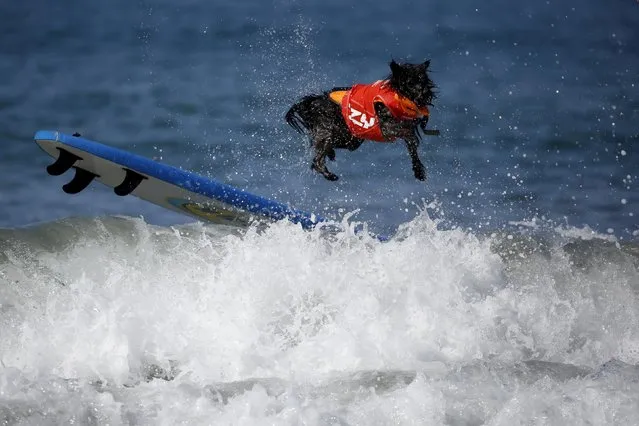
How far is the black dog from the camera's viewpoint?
6.37 m

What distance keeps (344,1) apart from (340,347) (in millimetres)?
9630

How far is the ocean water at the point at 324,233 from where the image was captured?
16.4 feet

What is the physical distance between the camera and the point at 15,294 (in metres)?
6.29

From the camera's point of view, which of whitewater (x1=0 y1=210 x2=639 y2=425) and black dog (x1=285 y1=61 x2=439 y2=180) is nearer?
whitewater (x1=0 y1=210 x2=639 y2=425)

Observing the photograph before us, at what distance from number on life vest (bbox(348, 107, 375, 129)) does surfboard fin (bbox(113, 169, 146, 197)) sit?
55.3 inches

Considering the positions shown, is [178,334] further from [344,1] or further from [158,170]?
[344,1]

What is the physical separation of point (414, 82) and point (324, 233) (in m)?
1.10

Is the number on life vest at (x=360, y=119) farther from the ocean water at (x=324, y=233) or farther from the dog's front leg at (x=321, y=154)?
the ocean water at (x=324, y=233)

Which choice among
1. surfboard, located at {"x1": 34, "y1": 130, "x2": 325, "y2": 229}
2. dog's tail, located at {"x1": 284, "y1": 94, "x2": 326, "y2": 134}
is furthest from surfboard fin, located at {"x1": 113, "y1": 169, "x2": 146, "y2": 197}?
dog's tail, located at {"x1": 284, "y1": 94, "x2": 326, "y2": 134}

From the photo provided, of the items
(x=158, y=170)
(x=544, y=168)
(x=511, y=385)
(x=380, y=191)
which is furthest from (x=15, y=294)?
(x=544, y=168)

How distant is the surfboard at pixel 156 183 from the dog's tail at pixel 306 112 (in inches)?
23.9

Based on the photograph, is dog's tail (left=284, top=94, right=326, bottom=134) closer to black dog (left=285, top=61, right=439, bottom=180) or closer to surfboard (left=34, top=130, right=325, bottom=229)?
black dog (left=285, top=61, right=439, bottom=180)

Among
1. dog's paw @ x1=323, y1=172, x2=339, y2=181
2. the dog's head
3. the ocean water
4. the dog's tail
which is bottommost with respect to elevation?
the ocean water

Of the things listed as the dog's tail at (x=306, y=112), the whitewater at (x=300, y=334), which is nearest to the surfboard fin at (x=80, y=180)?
the whitewater at (x=300, y=334)
